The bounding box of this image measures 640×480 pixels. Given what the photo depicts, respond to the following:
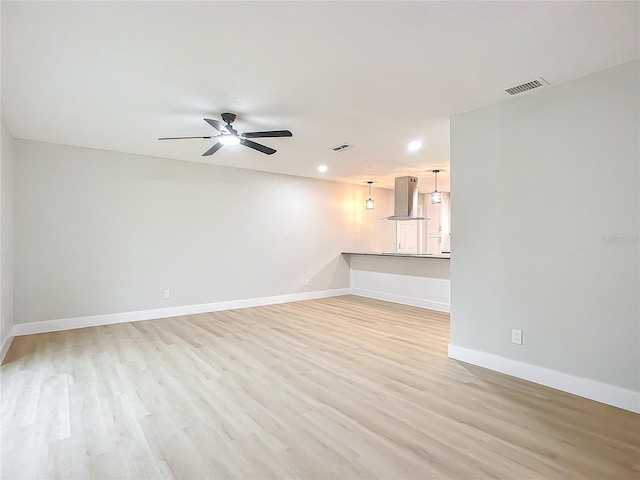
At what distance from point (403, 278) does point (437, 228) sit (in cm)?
349

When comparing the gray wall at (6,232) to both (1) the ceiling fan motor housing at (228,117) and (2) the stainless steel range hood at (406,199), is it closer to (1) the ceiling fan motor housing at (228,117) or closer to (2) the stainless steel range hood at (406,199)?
(1) the ceiling fan motor housing at (228,117)

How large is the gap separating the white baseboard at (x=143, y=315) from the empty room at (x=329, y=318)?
45 mm

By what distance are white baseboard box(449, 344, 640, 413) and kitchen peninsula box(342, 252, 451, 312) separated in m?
2.38

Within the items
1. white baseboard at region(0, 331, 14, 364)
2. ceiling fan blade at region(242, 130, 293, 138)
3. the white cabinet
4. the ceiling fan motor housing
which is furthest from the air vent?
the white cabinet

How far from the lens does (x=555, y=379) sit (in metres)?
2.86

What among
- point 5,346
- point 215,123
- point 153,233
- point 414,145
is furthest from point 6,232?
point 414,145

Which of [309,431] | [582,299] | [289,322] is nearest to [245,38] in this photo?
[309,431]

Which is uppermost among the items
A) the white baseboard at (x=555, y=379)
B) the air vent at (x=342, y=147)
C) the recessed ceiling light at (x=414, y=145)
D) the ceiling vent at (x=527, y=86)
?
the ceiling vent at (x=527, y=86)

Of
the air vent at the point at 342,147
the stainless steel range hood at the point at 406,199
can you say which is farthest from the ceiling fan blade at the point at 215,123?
the stainless steel range hood at the point at 406,199

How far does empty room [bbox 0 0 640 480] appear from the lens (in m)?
1.98

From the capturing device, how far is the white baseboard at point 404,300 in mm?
5934

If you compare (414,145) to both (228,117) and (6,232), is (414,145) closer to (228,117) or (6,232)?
(228,117)

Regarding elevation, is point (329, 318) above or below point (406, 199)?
below

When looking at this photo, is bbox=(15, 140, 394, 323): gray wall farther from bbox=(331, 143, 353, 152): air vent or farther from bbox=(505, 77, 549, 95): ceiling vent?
bbox=(505, 77, 549, 95): ceiling vent
